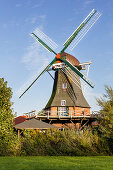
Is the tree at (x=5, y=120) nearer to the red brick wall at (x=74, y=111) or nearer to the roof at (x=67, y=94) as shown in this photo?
the red brick wall at (x=74, y=111)

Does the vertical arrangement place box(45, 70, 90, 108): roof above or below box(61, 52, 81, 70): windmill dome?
below

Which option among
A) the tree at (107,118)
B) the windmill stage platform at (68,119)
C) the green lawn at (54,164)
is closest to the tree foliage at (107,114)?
the tree at (107,118)

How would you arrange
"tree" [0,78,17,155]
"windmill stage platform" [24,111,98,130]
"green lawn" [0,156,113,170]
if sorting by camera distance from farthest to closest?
"windmill stage platform" [24,111,98,130]
"tree" [0,78,17,155]
"green lawn" [0,156,113,170]

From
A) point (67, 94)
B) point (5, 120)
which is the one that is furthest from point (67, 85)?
point (5, 120)

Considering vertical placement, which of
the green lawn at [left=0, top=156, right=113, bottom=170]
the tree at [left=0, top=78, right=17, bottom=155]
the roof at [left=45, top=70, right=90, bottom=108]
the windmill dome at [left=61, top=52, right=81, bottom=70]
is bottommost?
the green lawn at [left=0, top=156, right=113, bottom=170]

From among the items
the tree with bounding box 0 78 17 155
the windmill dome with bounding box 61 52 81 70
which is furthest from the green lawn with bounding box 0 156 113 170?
the windmill dome with bounding box 61 52 81 70

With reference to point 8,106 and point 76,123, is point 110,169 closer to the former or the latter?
point 8,106

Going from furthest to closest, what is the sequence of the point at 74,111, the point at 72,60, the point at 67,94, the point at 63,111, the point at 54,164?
1. the point at 72,60
2. the point at 67,94
3. the point at 74,111
4. the point at 63,111
5. the point at 54,164

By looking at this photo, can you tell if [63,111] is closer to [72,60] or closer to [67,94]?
[67,94]

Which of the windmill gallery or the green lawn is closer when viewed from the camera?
the green lawn

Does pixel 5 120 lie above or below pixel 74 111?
below

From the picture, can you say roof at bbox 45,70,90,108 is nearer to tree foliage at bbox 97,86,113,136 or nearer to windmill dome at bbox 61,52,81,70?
windmill dome at bbox 61,52,81,70

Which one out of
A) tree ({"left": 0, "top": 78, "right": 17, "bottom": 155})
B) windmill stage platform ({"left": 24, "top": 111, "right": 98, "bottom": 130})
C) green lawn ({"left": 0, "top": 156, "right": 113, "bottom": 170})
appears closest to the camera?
green lawn ({"left": 0, "top": 156, "right": 113, "bottom": 170})

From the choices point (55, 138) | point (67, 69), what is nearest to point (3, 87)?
point (55, 138)
